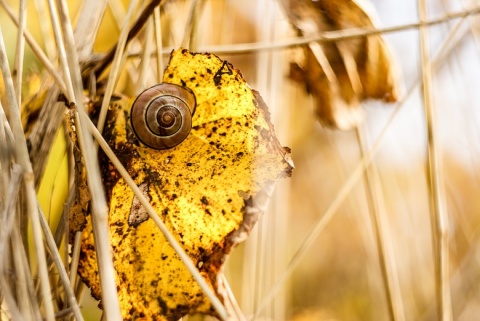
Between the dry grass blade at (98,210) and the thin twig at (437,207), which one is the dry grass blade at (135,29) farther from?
the thin twig at (437,207)

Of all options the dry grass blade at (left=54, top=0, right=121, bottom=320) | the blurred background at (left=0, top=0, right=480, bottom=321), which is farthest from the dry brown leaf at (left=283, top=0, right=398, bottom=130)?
the dry grass blade at (left=54, top=0, right=121, bottom=320)

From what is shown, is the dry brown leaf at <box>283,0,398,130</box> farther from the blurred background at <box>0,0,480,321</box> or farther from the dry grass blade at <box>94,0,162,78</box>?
the dry grass blade at <box>94,0,162,78</box>

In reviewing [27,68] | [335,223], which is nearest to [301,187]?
[335,223]

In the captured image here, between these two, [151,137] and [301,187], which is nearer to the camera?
[151,137]

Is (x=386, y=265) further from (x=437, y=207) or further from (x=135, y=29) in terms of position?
(x=135, y=29)

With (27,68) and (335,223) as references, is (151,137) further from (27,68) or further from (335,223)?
(335,223)

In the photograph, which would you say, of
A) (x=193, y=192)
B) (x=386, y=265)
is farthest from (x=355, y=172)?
(x=193, y=192)
